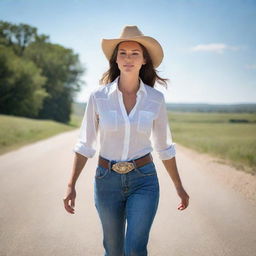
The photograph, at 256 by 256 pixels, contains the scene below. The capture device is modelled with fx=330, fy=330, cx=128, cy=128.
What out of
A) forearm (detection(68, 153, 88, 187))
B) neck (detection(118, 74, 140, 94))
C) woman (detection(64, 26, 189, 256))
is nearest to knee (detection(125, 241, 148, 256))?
woman (detection(64, 26, 189, 256))

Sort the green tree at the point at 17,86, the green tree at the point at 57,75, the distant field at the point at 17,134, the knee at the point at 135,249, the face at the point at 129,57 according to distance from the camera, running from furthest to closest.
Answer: the green tree at the point at 57,75
the green tree at the point at 17,86
the distant field at the point at 17,134
the face at the point at 129,57
the knee at the point at 135,249

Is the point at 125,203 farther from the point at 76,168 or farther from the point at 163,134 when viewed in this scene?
the point at 163,134

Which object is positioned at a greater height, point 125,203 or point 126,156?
point 126,156

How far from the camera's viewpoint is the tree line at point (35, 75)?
40.6 m

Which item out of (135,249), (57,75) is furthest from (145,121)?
(57,75)

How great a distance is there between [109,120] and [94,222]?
2717mm

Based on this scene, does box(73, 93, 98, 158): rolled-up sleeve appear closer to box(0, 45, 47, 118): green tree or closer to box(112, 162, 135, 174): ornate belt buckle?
box(112, 162, 135, 174): ornate belt buckle

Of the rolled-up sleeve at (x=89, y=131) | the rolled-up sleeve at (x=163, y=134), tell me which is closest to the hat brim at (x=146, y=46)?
the rolled-up sleeve at (x=163, y=134)

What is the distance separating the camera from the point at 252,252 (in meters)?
3.70

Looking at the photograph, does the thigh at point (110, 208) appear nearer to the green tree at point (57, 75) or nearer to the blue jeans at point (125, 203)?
the blue jeans at point (125, 203)

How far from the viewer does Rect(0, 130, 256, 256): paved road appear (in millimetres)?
3775

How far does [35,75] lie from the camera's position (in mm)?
43000

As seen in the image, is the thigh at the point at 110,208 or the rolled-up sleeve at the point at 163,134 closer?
the thigh at the point at 110,208

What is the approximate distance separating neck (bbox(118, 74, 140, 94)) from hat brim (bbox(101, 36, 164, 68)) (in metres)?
0.32
